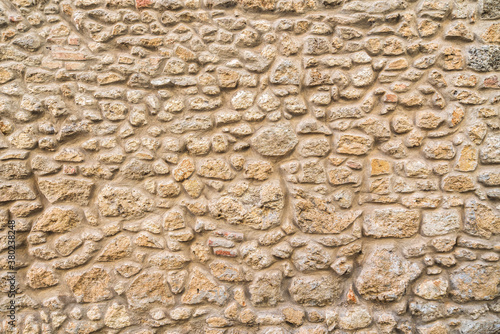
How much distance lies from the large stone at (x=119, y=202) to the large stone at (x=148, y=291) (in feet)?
1.44

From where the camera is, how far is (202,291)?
222 cm

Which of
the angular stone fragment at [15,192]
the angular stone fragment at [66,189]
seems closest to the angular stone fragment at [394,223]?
the angular stone fragment at [66,189]

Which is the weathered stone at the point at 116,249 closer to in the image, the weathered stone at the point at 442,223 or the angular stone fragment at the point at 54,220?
the angular stone fragment at the point at 54,220

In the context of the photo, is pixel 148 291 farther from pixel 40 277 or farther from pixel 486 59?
pixel 486 59

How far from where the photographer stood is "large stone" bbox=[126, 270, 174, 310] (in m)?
2.20

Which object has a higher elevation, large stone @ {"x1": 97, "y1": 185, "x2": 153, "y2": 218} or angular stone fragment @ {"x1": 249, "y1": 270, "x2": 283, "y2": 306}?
large stone @ {"x1": 97, "y1": 185, "x2": 153, "y2": 218}

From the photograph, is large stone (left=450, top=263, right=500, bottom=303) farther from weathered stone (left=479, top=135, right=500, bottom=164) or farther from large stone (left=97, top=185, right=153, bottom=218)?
large stone (left=97, top=185, right=153, bottom=218)

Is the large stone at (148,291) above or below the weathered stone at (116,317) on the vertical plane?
above

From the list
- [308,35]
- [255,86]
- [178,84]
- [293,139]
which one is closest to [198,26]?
[178,84]

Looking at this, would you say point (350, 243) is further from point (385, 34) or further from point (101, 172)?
point (101, 172)

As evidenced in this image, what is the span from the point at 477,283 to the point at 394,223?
0.66 meters

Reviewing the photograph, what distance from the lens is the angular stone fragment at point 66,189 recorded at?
7.28 feet

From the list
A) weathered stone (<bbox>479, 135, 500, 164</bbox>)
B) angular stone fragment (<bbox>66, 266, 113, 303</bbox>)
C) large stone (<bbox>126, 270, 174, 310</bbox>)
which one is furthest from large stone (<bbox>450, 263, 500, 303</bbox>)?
angular stone fragment (<bbox>66, 266, 113, 303</bbox>)

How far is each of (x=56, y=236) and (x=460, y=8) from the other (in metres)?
3.18
